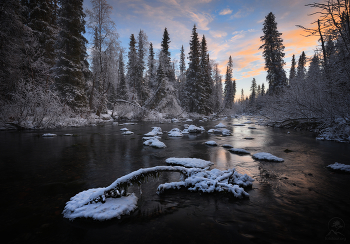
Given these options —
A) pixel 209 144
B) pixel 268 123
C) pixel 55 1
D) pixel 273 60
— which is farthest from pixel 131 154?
pixel 273 60

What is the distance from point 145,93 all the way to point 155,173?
32432 mm

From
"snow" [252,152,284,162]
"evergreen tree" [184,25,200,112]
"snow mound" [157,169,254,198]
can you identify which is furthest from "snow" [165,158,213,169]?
"evergreen tree" [184,25,200,112]

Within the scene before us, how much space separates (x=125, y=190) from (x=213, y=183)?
74.3 inches

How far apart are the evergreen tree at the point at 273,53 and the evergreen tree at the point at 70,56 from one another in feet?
82.2

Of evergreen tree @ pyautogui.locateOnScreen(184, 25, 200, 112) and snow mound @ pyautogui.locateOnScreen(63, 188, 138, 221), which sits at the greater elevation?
evergreen tree @ pyautogui.locateOnScreen(184, 25, 200, 112)

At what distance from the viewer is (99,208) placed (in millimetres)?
2816

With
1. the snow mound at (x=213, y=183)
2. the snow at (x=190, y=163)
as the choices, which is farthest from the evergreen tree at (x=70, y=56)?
the snow mound at (x=213, y=183)

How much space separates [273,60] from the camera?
2378cm

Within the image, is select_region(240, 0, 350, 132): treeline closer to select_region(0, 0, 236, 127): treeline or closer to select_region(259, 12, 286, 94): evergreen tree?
select_region(259, 12, 286, 94): evergreen tree

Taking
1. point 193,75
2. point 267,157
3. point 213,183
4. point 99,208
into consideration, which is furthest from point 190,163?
point 193,75

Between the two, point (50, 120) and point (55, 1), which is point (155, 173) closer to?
point (50, 120)

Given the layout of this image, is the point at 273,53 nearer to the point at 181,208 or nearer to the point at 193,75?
the point at 193,75

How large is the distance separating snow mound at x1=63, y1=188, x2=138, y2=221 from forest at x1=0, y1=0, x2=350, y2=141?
941cm

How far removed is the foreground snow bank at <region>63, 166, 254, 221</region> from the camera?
9.06 ft
